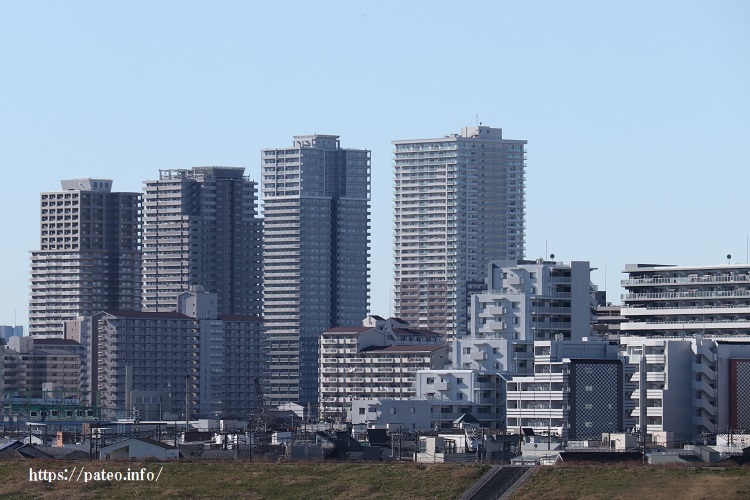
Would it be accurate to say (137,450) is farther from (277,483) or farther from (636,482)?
(636,482)

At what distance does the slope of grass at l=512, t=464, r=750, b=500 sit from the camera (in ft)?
266

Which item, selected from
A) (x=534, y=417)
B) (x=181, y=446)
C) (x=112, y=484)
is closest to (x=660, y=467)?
(x=112, y=484)

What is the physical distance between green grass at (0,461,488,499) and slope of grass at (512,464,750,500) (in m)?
3.90

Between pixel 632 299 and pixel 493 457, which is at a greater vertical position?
pixel 632 299

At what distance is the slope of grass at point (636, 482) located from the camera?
80938 mm

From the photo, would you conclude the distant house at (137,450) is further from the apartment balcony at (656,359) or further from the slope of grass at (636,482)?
the apartment balcony at (656,359)

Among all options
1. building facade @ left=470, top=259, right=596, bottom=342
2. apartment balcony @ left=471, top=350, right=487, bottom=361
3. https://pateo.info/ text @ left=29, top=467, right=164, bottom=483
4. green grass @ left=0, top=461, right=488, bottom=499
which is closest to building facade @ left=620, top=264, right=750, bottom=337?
building facade @ left=470, top=259, right=596, bottom=342

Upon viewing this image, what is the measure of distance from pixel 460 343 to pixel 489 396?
8.92 metres

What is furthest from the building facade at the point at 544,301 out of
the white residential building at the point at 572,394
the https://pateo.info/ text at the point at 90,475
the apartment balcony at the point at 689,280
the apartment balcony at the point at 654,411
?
the https://pateo.info/ text at the point at 90,475

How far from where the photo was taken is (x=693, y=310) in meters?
150

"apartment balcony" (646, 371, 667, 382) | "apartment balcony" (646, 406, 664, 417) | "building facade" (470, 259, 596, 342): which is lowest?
"apartment balcony" (646, 406, 664, 417)

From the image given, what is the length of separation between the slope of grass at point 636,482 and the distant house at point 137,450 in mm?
23489

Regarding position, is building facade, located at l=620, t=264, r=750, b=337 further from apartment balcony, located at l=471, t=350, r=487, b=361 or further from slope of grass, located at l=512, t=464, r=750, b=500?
slope of grass, located at l=512, t=464, r=750, b=500

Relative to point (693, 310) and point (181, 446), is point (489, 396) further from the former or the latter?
point (181, 446)
